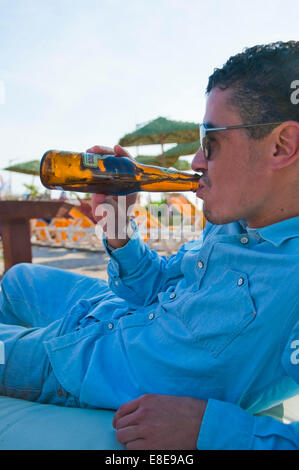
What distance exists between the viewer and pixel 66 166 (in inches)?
57.9

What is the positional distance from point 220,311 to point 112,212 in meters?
0.63

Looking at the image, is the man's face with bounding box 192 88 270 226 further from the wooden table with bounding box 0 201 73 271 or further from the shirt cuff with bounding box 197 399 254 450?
the wooden table with bounding box 0 201 73 271

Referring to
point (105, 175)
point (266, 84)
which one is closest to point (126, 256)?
point (105, 175)

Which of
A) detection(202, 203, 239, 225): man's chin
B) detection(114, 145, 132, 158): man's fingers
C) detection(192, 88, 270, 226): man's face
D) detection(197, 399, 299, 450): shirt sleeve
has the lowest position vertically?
detection(197, 399, 299, 450): shirt sleeve

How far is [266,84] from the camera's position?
105 centimetres

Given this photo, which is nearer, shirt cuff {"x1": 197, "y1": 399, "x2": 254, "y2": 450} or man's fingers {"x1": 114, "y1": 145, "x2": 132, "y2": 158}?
shirt cuff {"x1": 197, "y1": 399, "x2": 254, "y2": 450}

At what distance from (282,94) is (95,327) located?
0.93 metres

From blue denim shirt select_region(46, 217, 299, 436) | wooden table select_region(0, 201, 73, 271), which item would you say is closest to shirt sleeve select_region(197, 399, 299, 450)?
blue denim shirt select_region(46, 217, 299, 436)

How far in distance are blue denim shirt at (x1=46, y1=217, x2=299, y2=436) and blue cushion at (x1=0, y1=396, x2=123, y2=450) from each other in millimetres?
79

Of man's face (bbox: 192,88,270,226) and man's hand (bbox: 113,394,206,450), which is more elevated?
man's face (bbox: 192,88,270,226)

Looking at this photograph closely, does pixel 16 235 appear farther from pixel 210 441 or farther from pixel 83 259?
pixel 210 441

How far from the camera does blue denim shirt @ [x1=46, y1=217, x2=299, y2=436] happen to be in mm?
912

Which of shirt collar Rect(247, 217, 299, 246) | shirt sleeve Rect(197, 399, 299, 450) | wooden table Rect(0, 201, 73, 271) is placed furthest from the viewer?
wooden table Rect(0, 201, 73, 271)

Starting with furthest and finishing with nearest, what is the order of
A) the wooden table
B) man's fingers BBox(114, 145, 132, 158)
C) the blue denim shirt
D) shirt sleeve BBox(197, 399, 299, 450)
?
the wooden table, man's fingers BBox(114, 145, 132, 158), the blue denim shirt, shirt sleeve BBox(197, 399, 299, 450)
